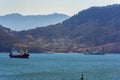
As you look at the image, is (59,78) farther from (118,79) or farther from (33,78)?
(118,79)

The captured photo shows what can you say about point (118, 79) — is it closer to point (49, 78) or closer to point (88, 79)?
point (88, 79)

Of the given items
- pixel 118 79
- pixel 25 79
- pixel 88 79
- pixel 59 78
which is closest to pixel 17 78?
pixel 25 79

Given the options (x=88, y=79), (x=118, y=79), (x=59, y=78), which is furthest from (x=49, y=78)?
(x=118, y=79)

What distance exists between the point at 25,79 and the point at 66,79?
11596 millimetres

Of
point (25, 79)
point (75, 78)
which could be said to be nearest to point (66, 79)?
point (75, 78)

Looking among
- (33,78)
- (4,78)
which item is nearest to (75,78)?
(33,78)

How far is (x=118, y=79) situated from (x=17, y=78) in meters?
29.1

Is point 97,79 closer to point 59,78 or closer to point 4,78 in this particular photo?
point 59,78

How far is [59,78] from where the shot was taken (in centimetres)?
12169

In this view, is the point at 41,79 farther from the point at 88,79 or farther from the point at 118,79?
the point at 118,79

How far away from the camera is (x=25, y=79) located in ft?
384

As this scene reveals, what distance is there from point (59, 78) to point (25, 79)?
10.6 m

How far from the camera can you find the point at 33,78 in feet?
398

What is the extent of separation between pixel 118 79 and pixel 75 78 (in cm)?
1242
